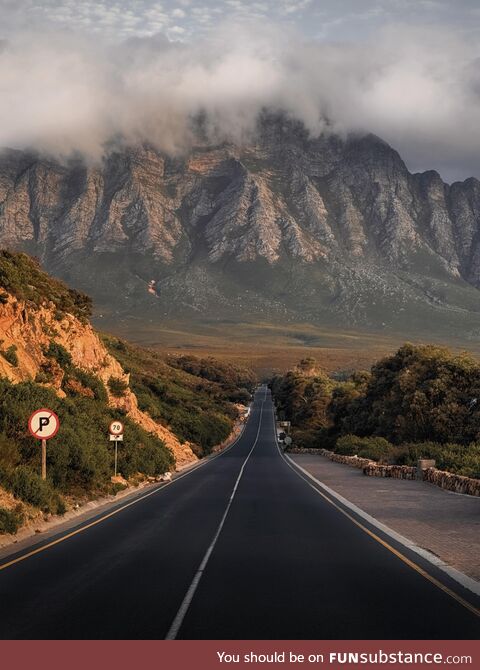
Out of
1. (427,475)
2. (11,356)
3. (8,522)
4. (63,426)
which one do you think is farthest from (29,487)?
(427,475)

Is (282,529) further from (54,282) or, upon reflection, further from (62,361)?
(54,282)

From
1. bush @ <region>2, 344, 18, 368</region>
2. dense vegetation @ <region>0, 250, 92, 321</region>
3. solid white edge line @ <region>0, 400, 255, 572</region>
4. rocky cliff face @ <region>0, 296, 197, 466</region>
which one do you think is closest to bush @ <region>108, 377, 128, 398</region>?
rocky cliff face @ <region>0, 296, 197, 466</region>

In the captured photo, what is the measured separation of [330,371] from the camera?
18500 cm

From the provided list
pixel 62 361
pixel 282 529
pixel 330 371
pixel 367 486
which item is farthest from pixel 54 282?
pixel 330 371

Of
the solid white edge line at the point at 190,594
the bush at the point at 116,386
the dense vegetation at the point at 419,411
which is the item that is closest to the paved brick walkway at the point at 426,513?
the dense vegetation at the point at 419,411

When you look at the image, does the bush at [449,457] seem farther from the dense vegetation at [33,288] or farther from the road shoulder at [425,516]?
the dense vegetation at [33,288]

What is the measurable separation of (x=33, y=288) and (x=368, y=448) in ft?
84.7

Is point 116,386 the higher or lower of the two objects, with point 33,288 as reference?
lower

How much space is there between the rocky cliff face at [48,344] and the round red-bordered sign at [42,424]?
10339 millimetres

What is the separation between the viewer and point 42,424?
20.0 metres

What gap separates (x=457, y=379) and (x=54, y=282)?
30.1m

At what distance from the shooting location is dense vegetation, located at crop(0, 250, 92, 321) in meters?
38.7

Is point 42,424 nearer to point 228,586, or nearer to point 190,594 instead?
point 228,586

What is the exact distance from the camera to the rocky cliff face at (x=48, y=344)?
1369 inches
